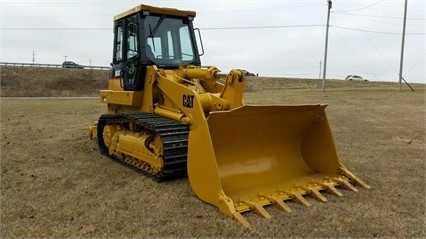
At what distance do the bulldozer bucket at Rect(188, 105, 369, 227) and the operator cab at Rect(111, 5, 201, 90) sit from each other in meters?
2.33

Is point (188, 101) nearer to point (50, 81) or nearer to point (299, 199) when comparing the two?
point (299, 199)

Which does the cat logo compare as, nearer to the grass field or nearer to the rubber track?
the rubber track

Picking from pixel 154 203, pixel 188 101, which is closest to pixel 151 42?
pixel 188 101

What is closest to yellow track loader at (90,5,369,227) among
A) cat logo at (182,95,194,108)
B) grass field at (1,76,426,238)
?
cat logo at (182,95,194,108)

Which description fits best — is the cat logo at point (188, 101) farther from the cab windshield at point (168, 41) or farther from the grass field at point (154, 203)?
the cab windshield at point (168, 41)

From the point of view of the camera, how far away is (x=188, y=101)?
6273 mm

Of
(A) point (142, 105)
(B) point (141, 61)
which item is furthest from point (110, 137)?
(B) point (141, 61)

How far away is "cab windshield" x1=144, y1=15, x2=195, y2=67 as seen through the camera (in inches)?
304

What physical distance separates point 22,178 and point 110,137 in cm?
180

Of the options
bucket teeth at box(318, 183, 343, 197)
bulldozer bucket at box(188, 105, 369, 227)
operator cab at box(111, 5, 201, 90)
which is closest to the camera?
bulldozer bucket at box(188, 105, 369, 227)

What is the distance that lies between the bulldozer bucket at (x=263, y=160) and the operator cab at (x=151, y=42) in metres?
2.33

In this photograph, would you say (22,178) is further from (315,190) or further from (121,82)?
(315,190)

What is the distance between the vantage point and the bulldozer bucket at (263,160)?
534 centimetres

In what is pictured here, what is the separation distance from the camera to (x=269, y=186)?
5992 millimetres
